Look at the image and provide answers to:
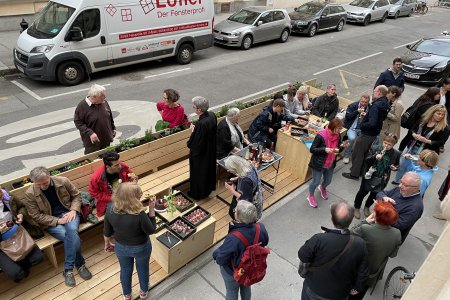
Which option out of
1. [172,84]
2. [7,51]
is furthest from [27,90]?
[172,84]

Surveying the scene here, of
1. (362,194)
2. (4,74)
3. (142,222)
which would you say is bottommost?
(4,74)

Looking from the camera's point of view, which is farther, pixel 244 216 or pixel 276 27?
pixel 276 27

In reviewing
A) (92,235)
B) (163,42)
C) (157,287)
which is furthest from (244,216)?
(163,42)

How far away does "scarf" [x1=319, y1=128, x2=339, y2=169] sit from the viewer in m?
5.65

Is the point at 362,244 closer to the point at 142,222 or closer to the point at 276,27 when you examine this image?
the point at 142,222

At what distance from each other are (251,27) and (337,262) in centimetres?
1357

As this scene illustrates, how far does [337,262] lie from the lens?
3.18 metres

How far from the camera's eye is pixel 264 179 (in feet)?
22.7

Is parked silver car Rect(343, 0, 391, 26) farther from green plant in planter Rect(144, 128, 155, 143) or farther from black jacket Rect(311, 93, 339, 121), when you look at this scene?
green plant in planter Rect(144, 128, 155, 143)

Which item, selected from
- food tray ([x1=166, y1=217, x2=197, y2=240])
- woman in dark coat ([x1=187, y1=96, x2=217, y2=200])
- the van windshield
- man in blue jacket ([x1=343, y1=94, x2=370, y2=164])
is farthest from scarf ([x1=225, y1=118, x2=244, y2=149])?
the van windshield

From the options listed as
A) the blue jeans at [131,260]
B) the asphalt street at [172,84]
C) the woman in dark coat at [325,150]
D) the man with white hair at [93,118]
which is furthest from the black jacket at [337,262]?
the asphalt street at [172,84]

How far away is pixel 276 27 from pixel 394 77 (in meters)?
9.13

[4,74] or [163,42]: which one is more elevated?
[163,42]

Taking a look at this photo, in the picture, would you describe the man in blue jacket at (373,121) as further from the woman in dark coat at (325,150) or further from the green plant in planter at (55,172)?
the green plant in planter at (55,172)
